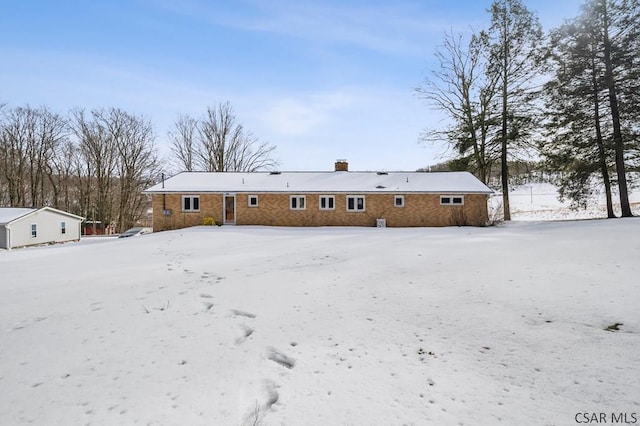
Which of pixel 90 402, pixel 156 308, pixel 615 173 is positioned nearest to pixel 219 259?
pixel 156 308

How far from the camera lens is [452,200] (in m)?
21.0

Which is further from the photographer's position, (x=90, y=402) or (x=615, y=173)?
(x=615, y=173)

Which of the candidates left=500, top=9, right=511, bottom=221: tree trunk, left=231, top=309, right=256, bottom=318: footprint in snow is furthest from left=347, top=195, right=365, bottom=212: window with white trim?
left=231, top=309, right=256, bottom=318: footprint in snow

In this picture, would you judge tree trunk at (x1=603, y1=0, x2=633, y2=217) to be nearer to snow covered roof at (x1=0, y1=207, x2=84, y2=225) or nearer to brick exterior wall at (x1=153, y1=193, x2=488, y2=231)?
brick exterior wall at (x1=153, y1=193, x2=488, y2=231)

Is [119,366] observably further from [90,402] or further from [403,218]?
[403,218]

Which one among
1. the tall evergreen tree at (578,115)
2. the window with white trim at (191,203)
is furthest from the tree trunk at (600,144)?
the window with white trim at (191,203)

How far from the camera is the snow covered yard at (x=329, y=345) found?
2.94 m

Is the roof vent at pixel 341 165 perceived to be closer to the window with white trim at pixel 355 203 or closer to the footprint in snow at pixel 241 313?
the window with white trim at pixel 355 203

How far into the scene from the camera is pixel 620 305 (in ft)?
15.6

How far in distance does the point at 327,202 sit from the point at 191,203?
931 cm

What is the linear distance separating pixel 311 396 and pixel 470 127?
2620cm

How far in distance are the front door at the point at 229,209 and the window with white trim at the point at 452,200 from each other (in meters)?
14.2

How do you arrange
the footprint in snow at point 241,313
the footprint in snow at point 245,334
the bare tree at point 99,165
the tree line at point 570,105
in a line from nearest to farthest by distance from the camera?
the footprint in snow at point 245,334 < the footprint in snow at point 241,313 < the tree line at point 570,105 < the bare tree at point 99,165

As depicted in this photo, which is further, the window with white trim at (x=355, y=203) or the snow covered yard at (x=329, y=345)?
the window with white trim at (x=355, y=203)
